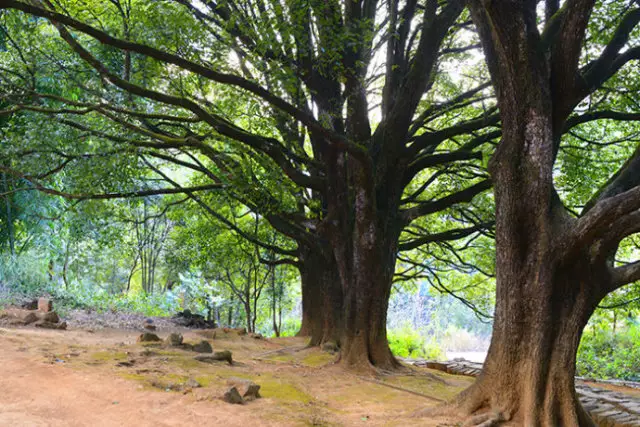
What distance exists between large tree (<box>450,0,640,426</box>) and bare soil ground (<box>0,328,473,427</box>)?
30.7 inches

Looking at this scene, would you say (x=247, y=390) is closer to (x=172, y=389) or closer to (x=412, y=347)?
(x=172, y=389)

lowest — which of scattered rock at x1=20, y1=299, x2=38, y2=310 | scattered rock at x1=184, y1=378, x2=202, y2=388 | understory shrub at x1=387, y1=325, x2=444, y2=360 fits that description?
understory shrub at x1=387, y1=325, x2=444, y2=360

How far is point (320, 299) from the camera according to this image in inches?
430

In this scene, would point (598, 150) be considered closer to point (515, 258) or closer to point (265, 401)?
point (515, 258)

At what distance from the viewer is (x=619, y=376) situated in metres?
12.6

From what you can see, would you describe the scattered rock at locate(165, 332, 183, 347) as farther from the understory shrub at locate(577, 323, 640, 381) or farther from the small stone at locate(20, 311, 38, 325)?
the understory shrub at locate(577, 323, 640, 381)

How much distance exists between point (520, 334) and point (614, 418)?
76.3 inches

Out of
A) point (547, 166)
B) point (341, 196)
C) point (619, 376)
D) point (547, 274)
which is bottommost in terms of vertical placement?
point (619, 376)

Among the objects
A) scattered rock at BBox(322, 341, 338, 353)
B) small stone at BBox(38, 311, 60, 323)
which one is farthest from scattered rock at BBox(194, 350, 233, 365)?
small stone at BBox(38, 311, 60, 323)

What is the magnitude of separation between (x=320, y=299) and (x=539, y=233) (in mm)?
7112

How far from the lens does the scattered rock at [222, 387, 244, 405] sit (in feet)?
14.7

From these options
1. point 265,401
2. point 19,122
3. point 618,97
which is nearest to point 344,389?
point 265,401

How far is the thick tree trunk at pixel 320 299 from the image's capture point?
955cm

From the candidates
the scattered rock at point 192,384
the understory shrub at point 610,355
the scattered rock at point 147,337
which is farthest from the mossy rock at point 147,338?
the understory shrub at point 610,355
